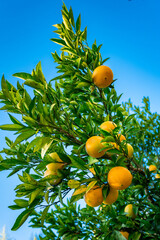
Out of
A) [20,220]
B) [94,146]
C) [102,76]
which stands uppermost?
[102,76]

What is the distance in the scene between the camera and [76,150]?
1.24 m

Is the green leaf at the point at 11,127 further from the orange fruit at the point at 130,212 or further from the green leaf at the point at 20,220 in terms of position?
the orange fruit at the point at 130,212

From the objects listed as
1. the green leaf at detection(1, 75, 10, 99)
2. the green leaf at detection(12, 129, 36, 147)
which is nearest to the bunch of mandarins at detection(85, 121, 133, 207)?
the green leaf at detection(12, 129, 36, 147)

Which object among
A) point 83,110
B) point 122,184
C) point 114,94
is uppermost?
point 114,94

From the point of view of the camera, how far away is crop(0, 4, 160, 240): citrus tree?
1.11 meters

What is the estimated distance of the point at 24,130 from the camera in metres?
1.11

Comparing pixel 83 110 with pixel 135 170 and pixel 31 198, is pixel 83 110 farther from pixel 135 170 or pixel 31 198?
pixel 31 198

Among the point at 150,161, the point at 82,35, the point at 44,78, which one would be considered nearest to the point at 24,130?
the point at 44,78

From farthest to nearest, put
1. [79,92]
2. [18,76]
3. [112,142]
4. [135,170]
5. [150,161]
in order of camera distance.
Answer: [150,161] < [79,92] < [135,170] < [18,76] < [112,142]

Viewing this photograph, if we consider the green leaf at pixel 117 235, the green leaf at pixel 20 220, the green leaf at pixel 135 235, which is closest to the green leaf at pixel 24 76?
the green leaf at pixel 20 220

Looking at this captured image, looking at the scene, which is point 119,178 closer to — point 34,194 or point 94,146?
point 94,146

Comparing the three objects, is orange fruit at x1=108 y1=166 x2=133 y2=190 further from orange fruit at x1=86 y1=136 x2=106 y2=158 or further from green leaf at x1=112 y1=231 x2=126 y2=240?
green leaf at x1=112 y1=231 x2=126 y2=240

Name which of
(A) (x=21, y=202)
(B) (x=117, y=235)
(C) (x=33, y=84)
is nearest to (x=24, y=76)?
(C) (x=33, y=84)

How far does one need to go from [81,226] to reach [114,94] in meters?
1.44
